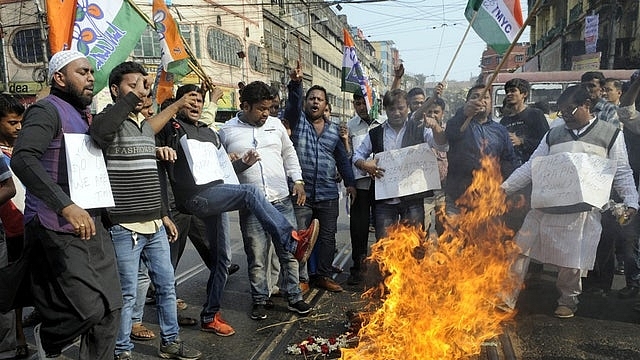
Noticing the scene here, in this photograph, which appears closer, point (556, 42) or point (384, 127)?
point (384, 127)

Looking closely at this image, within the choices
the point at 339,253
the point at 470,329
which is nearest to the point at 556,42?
the point at 339,253

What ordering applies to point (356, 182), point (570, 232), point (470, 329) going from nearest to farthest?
point (470, 329) → point (570, 232) → point (356, 182)

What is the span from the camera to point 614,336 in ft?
12.6

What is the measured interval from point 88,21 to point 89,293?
2.85 meters

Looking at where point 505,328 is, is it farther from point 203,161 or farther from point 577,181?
point 203,161

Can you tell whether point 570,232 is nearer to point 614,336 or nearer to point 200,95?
point 614,336

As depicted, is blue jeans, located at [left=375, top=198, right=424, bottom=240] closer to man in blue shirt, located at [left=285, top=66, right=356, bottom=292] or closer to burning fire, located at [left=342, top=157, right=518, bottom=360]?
burning fire, located at [left=342, top=157, right=518, bottom=360]

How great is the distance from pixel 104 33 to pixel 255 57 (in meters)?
30.8

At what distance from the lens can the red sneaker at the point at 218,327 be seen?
4098 millimetres

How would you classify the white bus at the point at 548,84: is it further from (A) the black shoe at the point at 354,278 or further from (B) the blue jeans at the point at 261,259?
(B) the blue jeans at the point at 261,259

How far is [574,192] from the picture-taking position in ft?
13.5

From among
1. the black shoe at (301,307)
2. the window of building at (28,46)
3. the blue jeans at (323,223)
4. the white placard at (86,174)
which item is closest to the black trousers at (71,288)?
the white placard at (86,174)

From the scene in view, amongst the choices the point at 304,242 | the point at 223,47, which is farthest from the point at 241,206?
the point at 223,47

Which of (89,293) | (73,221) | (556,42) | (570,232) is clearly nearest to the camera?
(73,221)
